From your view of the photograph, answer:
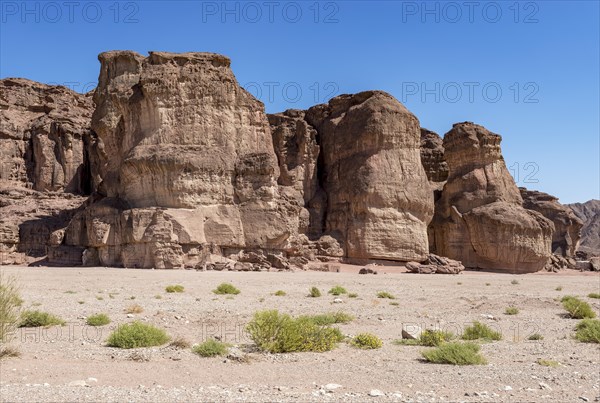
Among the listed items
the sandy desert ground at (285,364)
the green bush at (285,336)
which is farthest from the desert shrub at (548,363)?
the green bush at (285,336)

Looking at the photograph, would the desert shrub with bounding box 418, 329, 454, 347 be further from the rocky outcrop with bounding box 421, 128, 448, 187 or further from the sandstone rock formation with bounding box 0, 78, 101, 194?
the sandstone rock formation with bounding box 0, 78, 101, 194

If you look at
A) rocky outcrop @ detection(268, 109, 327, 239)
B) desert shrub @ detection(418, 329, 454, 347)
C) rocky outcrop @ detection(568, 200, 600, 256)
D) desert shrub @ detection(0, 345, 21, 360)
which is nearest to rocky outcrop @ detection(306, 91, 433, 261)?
rocky outcrop @ detection(268, 109, 327, 239)

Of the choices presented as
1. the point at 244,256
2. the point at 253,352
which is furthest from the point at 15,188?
the point at 253,352

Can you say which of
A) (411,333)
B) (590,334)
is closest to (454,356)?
(411,333)

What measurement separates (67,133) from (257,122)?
25.1m

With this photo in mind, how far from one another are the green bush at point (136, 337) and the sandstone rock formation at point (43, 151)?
3509 centimetres

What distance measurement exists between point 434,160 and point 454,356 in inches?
1889

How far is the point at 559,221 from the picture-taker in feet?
199

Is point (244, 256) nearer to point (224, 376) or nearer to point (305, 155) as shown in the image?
point (305, 155)

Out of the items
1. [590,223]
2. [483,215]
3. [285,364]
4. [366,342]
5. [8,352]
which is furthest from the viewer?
[590,223]

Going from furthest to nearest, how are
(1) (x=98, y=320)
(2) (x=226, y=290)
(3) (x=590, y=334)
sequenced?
(2) (x=226, y=290)
(1) (x=98, y=320)
(3) (x=590, y=334)

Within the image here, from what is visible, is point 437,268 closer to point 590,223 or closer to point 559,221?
point 559,221

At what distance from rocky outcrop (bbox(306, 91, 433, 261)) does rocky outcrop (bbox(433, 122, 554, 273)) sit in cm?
432

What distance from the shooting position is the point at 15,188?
50188mm
